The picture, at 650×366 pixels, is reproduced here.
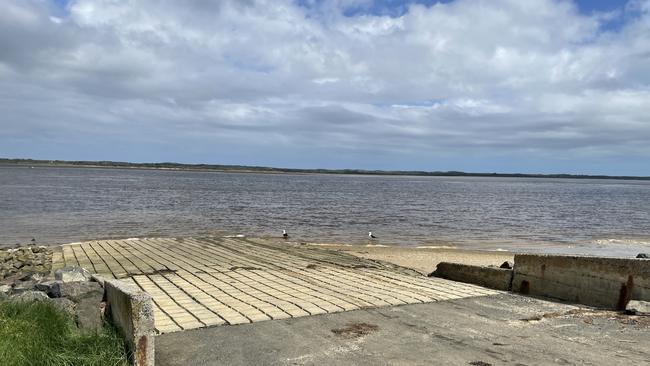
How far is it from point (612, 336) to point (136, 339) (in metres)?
4.59

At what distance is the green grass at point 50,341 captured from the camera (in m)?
4.34

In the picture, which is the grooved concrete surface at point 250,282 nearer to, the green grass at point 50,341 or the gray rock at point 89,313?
the gray rock at point 89,313

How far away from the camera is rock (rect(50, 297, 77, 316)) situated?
5.97 metres

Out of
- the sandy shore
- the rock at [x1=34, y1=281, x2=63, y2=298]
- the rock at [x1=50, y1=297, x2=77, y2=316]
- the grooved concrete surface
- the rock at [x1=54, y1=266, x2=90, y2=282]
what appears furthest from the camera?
the sandy shore

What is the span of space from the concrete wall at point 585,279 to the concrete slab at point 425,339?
44 cm

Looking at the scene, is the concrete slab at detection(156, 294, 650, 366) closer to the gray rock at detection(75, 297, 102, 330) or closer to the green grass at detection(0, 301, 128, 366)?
the green grass at detection(0, 301, 128, 366)

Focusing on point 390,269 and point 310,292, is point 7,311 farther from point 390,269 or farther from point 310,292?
point 390,269

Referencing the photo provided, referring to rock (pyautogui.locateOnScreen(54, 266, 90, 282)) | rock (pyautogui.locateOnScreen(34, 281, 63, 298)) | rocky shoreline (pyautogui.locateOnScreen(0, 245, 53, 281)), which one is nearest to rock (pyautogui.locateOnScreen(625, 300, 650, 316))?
rock (pyautogui.locateOnScreen(34, 281, 63, 298))

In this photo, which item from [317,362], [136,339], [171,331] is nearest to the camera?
[136,339]

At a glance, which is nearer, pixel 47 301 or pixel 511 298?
pixel 47 301

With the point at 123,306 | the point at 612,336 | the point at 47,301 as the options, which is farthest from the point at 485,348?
the point at 47,301

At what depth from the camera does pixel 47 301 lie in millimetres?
6137

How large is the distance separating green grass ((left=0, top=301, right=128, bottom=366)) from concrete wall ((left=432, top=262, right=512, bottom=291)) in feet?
18.0

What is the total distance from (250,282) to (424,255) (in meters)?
9.63
